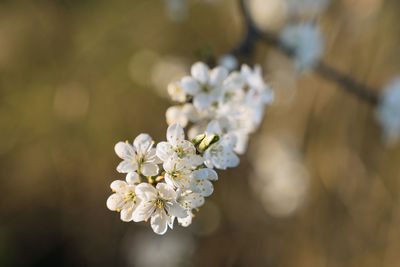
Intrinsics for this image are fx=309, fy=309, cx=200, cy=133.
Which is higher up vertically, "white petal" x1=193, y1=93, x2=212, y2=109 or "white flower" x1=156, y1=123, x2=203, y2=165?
"white petal" x1=193, y1=93, x2=212, y2=109

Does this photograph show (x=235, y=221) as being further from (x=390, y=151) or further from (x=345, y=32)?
(x=345, y=32)

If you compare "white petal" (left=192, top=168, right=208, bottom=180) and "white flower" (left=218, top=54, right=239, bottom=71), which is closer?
"white petal" (left=192, top=168, right=208, bottom=180)

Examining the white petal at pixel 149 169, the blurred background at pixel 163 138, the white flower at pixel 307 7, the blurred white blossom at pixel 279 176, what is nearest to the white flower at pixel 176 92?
the white petal at pixel 149 169

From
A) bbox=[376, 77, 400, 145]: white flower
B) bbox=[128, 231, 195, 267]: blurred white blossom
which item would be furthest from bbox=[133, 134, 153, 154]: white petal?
bbox=[128, 231, 195, 267]: blurred white blossom

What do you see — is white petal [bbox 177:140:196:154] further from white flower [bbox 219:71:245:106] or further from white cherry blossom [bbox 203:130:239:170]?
white flower [bbox 219:71:245:106]

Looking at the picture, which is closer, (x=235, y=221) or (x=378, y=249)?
(x=378, y=249)

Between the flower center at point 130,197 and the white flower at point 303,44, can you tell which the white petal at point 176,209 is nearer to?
the flower center at point 130,197

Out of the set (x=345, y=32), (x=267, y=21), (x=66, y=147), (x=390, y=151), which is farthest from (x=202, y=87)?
(x=390, y=151)
